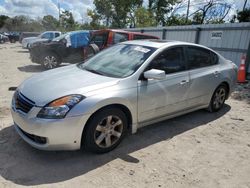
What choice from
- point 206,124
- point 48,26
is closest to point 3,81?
point 206,124

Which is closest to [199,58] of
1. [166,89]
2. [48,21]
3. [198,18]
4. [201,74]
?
[201,74]

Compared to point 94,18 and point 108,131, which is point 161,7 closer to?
point 94,18

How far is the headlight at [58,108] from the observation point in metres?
3.00

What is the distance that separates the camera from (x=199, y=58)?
480cm

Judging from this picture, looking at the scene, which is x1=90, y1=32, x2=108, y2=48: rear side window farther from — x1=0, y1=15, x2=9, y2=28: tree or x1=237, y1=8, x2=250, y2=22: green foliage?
x1=0, y1=15, x2=9, y2=28: tree

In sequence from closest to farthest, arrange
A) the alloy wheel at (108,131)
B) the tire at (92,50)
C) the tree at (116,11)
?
the alloy wheel at (108,131)
the tire at (92,50)
the tree at (116,11)

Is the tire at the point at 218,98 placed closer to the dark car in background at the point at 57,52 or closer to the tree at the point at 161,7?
the dark car in background at the point at 57,52

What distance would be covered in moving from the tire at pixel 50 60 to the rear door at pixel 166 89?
7.11 meters

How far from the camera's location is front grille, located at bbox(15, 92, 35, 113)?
3159mm

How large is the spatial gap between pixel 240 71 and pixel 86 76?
683 cm

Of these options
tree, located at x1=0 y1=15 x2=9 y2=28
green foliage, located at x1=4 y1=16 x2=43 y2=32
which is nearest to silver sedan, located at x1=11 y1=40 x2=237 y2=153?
green foliage, located at x1=4 y1=16 x2=43 y2=32

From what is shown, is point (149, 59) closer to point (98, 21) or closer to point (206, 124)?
point (206, 124)

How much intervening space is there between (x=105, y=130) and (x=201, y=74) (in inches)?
89.0

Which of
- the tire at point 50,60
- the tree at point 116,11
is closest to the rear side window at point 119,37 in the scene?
the tire at point 50,60
